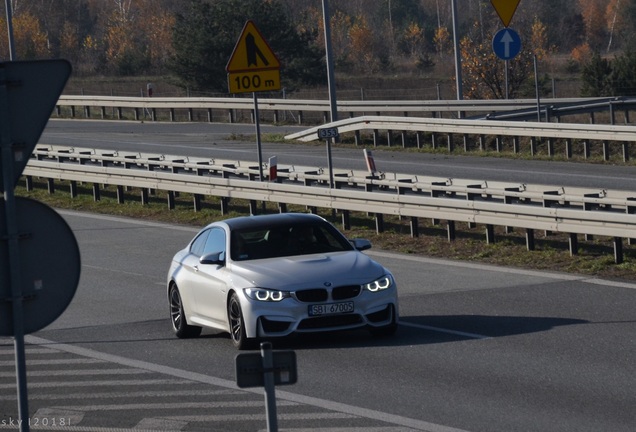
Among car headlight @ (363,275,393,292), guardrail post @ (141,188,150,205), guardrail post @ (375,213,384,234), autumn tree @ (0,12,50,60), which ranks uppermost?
autumn tree @ (0,12,50,60)

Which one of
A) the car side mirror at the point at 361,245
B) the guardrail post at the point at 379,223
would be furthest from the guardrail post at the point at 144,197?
the car side mirror at the point at 361,245

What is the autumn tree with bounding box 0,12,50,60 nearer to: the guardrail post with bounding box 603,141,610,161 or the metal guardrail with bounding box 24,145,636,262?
the metal guardrail with bounding box 24,145,636,262

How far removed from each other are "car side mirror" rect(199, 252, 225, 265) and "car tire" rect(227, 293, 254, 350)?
571 millimetres

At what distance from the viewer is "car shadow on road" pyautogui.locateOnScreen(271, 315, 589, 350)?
12578 mm

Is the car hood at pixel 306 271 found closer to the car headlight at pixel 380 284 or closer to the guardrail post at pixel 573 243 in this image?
the car headlight at pixel 380 284

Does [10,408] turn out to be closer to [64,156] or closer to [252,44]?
[252,44]

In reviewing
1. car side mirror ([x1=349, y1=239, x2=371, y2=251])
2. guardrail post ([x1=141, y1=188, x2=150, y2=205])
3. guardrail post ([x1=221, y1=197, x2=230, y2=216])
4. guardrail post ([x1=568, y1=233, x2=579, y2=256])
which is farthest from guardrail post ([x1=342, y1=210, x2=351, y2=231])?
car side mirror ([x1=349, y1=239, x2=371, y2=251])

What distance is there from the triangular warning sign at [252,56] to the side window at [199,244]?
573 cm

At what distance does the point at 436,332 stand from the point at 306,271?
5.38 feet

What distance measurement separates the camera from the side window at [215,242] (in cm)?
1344

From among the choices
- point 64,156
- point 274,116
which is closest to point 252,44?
point 64,156

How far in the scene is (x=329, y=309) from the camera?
1223 cm

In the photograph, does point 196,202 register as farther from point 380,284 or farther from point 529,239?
point 380,284

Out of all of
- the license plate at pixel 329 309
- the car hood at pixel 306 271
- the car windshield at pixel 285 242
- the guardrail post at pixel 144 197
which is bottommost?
the guardrail post at pixel 144 197
